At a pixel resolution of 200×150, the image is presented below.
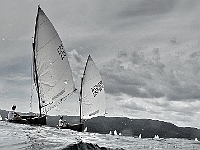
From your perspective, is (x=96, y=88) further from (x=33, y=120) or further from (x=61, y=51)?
(x=33, y=120)

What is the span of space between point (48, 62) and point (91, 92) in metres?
16.7

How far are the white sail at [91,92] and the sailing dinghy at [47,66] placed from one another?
10109 millimetres

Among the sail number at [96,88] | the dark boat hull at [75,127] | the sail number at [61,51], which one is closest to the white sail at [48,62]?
the sail number at [61,51]

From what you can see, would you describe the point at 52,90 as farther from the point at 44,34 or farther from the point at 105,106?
the point at 105,106

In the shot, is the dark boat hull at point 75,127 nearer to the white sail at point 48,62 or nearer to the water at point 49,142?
the white sail at point 48,62

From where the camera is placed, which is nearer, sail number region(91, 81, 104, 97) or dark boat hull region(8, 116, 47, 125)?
dark boat hull region(8, 116, 47, 125)

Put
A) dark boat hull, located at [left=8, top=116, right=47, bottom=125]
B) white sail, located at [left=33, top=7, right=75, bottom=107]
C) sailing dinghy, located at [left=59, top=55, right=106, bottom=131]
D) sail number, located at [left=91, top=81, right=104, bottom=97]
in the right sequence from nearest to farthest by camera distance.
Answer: dark boat hull, located at [left=8, top=116, right=47, bottom=125] → white sail, located at [left=33, top=7, right=75, bottom=107] → sailing dinghy, located at [left=59, top=55, right=106, bottom=131] → sail number, located at [left=91, top=81, right=104, bottom=97]

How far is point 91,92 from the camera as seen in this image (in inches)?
2675

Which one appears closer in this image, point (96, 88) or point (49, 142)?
point (49, 142)

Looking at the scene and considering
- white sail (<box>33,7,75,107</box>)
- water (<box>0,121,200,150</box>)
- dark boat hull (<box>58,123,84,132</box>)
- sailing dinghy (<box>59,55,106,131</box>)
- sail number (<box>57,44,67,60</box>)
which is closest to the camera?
water (<box>0,121,200,150</box>)

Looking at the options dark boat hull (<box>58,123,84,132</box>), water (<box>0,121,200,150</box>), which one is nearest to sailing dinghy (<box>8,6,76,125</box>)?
dark boat hull (<box>58,123,84,132</box>)

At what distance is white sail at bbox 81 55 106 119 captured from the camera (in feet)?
218

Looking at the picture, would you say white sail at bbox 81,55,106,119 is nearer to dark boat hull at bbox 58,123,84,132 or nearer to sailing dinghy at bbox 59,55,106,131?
sailing dinghy at bbox 59,55,106,131

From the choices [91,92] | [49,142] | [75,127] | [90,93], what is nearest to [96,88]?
[91,92]
